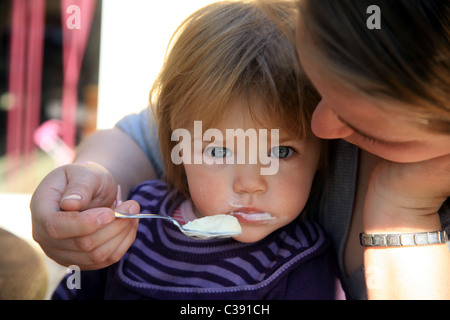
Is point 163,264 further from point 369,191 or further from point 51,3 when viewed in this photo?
point 51,3

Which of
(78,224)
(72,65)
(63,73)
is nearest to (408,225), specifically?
(78,224)

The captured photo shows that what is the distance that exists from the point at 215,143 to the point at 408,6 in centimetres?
53

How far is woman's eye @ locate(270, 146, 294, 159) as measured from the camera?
114cm

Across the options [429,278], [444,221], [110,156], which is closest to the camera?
[429,278]

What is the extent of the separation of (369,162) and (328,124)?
0.35 meters

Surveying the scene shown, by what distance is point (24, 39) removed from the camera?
13.6 feet

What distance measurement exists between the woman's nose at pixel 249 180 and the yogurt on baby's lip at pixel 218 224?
0.22 feet

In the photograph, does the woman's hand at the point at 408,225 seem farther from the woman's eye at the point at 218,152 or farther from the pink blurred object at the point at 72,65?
the pink blurred object at the point at 72,65

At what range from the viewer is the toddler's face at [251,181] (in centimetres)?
111

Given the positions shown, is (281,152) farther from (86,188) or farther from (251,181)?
(86,188)

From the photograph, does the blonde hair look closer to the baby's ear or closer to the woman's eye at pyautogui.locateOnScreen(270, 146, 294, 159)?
the woman's eye at pyautogui.locateOnScreen(270, 146, 294, 159)

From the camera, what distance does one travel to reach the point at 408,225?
98cm

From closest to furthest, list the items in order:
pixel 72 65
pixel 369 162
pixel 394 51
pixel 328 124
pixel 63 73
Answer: pixel 394 51 → pixel 328 124 → pixel 369 162 → pixel 72 65 → pixel 63 73
